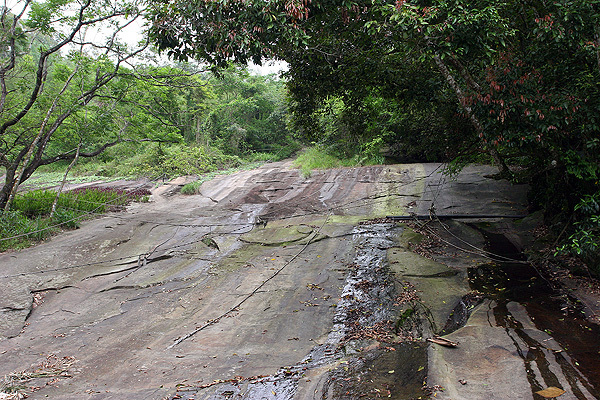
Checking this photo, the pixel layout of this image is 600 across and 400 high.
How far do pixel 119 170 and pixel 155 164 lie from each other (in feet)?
15.6

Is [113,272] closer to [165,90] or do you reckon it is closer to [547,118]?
[165,90]

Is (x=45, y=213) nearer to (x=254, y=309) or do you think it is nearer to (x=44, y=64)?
(x=44, y=64)

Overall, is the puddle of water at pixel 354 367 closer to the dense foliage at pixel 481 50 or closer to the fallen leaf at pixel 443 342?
the fallen leaf at pixel 443 342

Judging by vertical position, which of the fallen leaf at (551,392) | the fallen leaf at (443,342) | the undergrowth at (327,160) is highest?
the undergrowth at (327,160)

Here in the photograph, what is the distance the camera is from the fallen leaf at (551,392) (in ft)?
9.14

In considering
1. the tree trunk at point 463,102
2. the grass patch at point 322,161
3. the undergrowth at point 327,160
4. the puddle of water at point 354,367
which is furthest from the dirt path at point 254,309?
the grass patch at point 322,161

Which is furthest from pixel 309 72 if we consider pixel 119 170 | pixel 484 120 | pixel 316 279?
pixel 119 170

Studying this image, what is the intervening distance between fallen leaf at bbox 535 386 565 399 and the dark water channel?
0.16 feet

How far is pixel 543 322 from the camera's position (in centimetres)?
443

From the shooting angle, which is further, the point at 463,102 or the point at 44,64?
the point at 44,64

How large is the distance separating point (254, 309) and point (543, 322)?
12.7 ft

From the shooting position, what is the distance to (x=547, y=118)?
188 inches

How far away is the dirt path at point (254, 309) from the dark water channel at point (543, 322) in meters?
0.08

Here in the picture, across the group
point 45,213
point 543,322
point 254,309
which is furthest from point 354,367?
point 45,213
